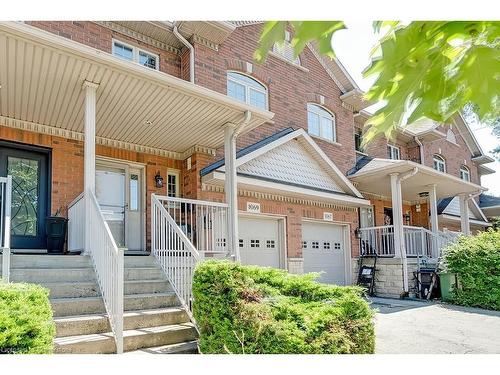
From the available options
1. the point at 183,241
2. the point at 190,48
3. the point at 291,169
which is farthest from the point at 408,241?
the point at 183,241

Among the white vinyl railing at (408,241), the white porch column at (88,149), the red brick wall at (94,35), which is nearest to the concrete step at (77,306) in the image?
the white porch column at (88,149)

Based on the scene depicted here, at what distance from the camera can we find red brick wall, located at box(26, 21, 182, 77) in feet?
25.0

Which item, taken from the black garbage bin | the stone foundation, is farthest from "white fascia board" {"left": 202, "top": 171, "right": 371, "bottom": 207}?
the black garbage bin

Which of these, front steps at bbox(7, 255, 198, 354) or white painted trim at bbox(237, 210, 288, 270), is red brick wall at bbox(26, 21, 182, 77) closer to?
white painted trim at bbox(237, 210, 288, 270)

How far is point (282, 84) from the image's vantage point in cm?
1085

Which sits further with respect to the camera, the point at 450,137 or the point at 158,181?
the point at 450,137

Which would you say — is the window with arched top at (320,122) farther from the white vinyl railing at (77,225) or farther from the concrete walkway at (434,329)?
the white vinyl railing at (77,225)

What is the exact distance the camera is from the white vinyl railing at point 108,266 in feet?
14.2

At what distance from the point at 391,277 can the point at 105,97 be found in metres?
7.88

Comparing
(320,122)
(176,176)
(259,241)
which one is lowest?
(259,241)

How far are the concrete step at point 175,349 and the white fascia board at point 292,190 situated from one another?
12.2 feet

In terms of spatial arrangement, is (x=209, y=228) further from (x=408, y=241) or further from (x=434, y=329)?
(x=408, y=241)

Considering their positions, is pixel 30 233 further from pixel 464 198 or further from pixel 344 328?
pixel 464 198

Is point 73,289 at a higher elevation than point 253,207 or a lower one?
lower
